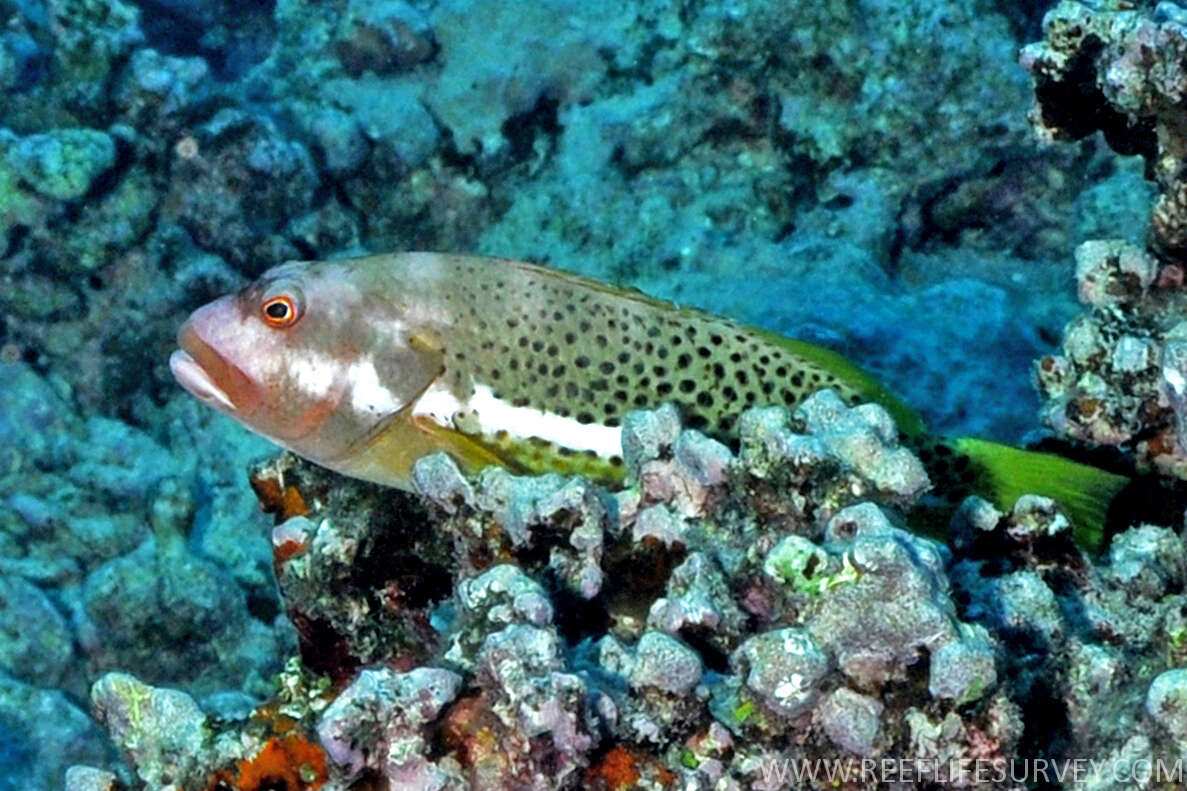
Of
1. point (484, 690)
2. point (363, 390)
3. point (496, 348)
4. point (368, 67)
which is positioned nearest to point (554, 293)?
point (496, 348)

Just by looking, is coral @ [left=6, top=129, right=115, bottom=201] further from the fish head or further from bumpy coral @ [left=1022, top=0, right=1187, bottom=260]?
bumpy coral @ [left=1022, top=0, right=1187, bottom=260]

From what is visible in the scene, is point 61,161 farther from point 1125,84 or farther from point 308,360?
point 1125,84

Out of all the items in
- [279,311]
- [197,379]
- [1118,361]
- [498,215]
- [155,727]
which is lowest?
[498,215]

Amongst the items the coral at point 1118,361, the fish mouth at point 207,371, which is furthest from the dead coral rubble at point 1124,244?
the fish mouth at point 207,371

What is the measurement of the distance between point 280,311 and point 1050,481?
263 cm

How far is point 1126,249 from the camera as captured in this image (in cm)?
411

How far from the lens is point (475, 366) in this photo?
4.07 m

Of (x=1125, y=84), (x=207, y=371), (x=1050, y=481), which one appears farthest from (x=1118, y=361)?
(x=207, y=371)

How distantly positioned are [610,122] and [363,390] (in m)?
4.99

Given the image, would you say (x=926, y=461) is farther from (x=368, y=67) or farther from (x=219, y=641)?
(x=368, y=67)

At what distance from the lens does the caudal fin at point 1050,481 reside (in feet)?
12.1

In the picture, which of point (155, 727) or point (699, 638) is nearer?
point (699, 638)

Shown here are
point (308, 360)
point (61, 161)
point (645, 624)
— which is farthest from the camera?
point (61, 161)

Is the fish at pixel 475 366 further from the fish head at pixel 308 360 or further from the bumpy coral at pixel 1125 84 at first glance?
the bumpy coral at pixel 1125 84
